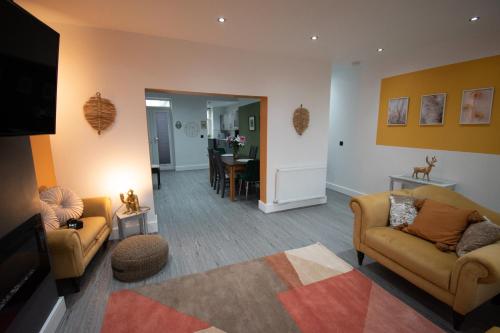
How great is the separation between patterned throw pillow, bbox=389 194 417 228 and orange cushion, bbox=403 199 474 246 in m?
0.07

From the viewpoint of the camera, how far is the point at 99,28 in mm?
2695

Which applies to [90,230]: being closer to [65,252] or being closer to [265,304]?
[65,252]

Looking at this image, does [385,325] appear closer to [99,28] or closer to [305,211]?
[305,211]

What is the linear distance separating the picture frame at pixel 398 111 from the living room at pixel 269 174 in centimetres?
3

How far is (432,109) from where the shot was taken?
3.48m

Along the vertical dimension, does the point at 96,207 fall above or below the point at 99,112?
below

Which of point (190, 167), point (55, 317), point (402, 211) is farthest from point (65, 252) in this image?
point (190, 167)

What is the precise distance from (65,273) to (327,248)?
2.74m

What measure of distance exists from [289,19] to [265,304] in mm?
2857

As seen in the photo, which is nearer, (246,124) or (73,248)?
(73,248)

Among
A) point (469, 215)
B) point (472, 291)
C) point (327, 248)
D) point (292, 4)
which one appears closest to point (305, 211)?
point (327, 248)

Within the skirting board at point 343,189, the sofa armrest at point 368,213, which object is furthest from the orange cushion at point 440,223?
the skirting board at point 343,189

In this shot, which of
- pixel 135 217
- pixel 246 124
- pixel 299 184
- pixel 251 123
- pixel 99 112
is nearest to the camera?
pixel 99 112

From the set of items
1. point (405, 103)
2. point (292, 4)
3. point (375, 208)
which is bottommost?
point (375, 208)
